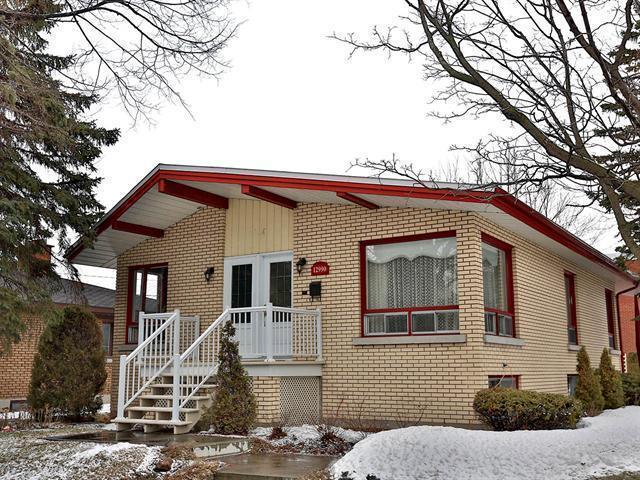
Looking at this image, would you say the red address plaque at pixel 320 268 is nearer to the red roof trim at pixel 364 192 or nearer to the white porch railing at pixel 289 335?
the white porch railing at pixel 289 335

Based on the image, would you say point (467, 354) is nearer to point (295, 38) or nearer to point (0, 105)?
point (295, 38)

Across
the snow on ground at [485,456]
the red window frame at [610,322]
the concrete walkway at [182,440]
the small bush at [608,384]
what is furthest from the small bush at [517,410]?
the red window frame at [610,322]

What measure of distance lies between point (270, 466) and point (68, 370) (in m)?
6.86

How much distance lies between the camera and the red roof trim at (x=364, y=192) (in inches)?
432

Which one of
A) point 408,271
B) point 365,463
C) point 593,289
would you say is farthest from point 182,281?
point 593,289

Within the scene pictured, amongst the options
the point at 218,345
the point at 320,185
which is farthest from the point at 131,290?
the point at 320,185

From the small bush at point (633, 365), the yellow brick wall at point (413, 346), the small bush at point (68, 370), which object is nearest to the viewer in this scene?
the yellow brick wall at point (413, 346)

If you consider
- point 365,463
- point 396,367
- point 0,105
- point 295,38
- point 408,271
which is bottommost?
point 365,463

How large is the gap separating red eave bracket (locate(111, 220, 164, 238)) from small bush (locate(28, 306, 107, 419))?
2.00m

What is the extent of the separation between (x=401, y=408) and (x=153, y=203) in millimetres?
6658

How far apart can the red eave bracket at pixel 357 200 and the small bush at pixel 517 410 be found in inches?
150

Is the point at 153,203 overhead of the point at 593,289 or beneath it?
overhead

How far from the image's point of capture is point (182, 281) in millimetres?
15062

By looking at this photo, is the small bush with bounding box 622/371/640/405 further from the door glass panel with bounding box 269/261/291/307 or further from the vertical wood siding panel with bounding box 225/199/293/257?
the vertical wood siding panel with bounding box 225/199/293/257
